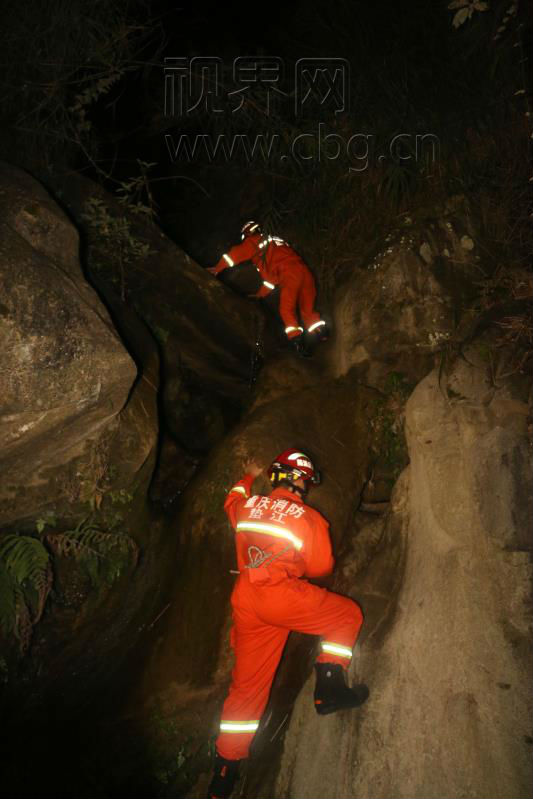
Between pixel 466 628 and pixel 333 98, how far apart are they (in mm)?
6780

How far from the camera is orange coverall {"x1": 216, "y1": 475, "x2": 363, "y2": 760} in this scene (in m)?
3.32

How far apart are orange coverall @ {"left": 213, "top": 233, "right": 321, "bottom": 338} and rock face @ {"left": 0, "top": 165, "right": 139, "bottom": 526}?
2790 millimetres

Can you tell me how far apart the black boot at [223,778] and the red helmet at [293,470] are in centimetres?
215

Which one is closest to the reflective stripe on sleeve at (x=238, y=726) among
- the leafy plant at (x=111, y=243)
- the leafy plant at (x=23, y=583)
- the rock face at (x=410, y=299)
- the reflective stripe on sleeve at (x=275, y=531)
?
the reflective stripe on sleeve at (x=275, y=531)

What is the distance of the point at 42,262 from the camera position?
3.14 m

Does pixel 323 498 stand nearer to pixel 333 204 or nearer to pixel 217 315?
pixel 217 315

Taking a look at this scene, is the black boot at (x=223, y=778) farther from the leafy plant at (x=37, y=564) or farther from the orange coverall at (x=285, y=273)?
the orange coverall at (x=285, y=273)

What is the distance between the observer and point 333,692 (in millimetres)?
3092

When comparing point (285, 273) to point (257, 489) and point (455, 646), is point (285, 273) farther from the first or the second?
point (455, 646)

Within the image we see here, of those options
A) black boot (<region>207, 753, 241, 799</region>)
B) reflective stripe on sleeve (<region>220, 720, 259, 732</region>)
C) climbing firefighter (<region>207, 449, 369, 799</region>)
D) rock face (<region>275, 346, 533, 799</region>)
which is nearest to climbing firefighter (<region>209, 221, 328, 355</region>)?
rock face (<region>275, 346, 533, 799</region>)

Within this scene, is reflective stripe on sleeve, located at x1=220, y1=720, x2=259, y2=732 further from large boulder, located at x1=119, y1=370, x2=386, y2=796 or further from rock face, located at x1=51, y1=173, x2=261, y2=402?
rock face, located at x1=51, y1=173, x2=261, y2=402

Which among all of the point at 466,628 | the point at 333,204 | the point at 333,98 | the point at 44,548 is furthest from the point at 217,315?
the point at 466,628

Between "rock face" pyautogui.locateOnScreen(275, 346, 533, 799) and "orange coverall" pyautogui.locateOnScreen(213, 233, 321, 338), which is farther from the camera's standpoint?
"orange coverall" pyautogui.locateOnScreen(213, 233, 321, 338)

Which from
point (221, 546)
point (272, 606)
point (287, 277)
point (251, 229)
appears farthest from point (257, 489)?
point (251, 229)
